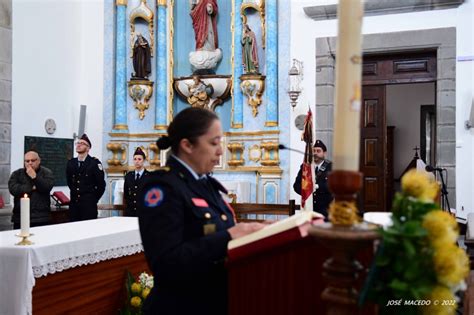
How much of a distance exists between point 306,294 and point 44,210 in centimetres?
500

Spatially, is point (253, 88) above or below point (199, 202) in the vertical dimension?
above

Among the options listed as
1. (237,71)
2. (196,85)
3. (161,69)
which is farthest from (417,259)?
(161,69)

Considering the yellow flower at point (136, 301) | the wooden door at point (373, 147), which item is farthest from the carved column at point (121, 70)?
the yellow flower at point (136, 301)

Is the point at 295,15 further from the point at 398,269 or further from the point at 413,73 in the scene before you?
the point at 398,269

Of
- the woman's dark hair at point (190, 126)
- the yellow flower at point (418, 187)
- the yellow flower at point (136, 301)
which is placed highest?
the woman's dark hair at point (190, 126)

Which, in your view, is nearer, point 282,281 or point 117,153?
point 282,281

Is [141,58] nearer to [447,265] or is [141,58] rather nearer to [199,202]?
[199,202]

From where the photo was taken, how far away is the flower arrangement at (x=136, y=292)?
3.55 meters

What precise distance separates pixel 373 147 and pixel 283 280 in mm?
7129

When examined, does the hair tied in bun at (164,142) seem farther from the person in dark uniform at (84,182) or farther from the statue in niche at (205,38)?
the statue in niche at (205,38)

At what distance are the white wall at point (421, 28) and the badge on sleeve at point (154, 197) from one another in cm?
652

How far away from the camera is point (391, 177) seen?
460 inches

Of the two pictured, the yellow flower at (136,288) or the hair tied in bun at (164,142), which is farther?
the yellow flower at (136,288)

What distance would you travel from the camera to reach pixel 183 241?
1.60 m
